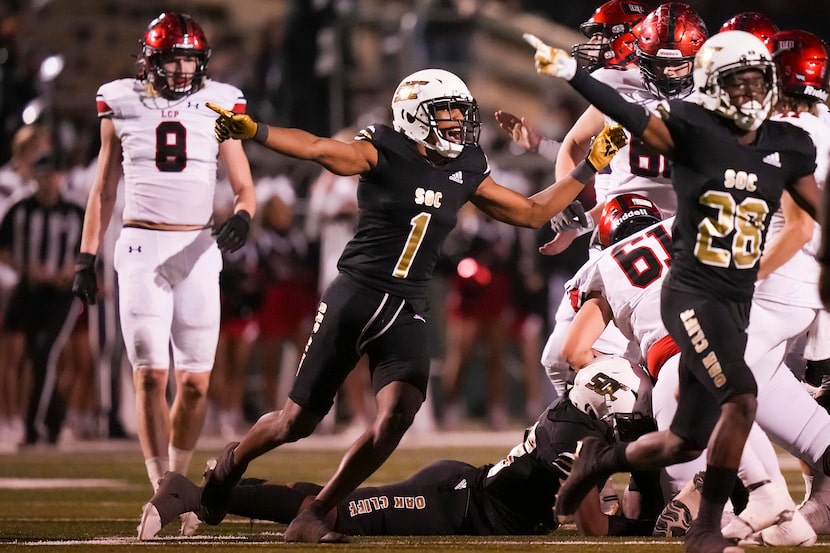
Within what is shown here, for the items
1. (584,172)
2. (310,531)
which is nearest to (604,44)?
Answer: (584,172)

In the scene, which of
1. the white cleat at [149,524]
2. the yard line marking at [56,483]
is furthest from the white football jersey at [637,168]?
the yard line marking at [56,483]

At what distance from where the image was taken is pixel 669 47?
22.0 feet

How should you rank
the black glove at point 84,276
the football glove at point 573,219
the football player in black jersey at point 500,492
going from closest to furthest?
the football player in black jersey at point 500,492 < the football glove at point 573,219 < the black glove at point 84,276

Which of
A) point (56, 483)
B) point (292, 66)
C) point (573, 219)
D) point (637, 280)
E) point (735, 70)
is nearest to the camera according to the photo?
point (735, 70)

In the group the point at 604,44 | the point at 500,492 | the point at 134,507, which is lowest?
the point at 134,507

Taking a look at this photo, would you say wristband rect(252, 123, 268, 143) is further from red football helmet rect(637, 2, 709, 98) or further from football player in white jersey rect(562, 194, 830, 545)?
red football helmet rect(637, 2, 709, 98)

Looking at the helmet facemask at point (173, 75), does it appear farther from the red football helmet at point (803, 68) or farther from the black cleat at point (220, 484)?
the red football helmet at point (803, 68)

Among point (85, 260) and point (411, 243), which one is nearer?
point (411, 243)

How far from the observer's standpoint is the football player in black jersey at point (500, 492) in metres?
5.84

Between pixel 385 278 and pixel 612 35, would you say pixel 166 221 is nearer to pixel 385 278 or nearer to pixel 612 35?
pixel 385 278

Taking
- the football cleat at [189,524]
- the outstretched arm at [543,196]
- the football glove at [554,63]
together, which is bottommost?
the football cleat at [189,524]

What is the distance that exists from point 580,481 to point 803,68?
1984mm

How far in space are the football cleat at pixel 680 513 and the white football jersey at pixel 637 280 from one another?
0.60 meters

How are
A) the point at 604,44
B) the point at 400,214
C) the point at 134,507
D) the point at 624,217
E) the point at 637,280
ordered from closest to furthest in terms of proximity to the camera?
the point at 400,214 < the point at 637,280 < the point at 624,217 < the point at 134,507 < the point at 604,44
